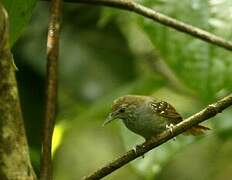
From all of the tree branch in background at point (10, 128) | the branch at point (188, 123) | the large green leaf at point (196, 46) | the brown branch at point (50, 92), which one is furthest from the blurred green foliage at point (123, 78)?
the tree branch in background at point (10, 128)

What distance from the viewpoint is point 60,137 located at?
3676 mm

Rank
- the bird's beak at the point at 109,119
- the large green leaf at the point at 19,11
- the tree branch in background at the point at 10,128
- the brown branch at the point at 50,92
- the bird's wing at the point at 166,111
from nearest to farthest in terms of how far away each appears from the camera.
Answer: the tree branch in background at the point at 10,128
the brown branch at the point at 50,92
the large green leaf at the point at 19,11
the bird's beak at the point at 109,119
the bird's wing at the point at 166,111

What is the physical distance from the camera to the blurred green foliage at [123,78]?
7.43 ft

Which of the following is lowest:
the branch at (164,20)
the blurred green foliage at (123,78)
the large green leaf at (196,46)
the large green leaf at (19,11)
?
the blurred green foliage at (123,78)

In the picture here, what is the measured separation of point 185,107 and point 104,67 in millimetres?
860

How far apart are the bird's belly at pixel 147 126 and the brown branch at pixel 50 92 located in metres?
1.24

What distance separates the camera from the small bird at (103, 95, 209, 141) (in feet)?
9.94

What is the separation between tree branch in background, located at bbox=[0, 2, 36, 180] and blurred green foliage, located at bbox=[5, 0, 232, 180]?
28.2 inches

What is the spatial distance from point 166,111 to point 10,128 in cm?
207

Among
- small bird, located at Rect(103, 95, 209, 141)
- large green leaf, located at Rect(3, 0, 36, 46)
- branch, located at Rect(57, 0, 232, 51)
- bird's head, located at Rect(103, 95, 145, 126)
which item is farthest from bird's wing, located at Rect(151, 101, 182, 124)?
large green leaf, located at Rect(3, 0, 36, 46)

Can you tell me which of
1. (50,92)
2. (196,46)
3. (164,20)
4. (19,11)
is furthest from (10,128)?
(196,46)

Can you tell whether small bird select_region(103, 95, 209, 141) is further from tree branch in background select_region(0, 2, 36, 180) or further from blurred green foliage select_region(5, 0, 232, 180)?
tree branch in background select_region(0, 2, 36, 180)

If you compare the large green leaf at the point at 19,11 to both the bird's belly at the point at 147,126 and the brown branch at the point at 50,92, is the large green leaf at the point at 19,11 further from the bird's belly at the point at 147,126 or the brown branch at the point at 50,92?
the bird's belly at the point at 147,126

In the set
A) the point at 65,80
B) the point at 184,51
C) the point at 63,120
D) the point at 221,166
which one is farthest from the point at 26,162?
the point at 221,166
